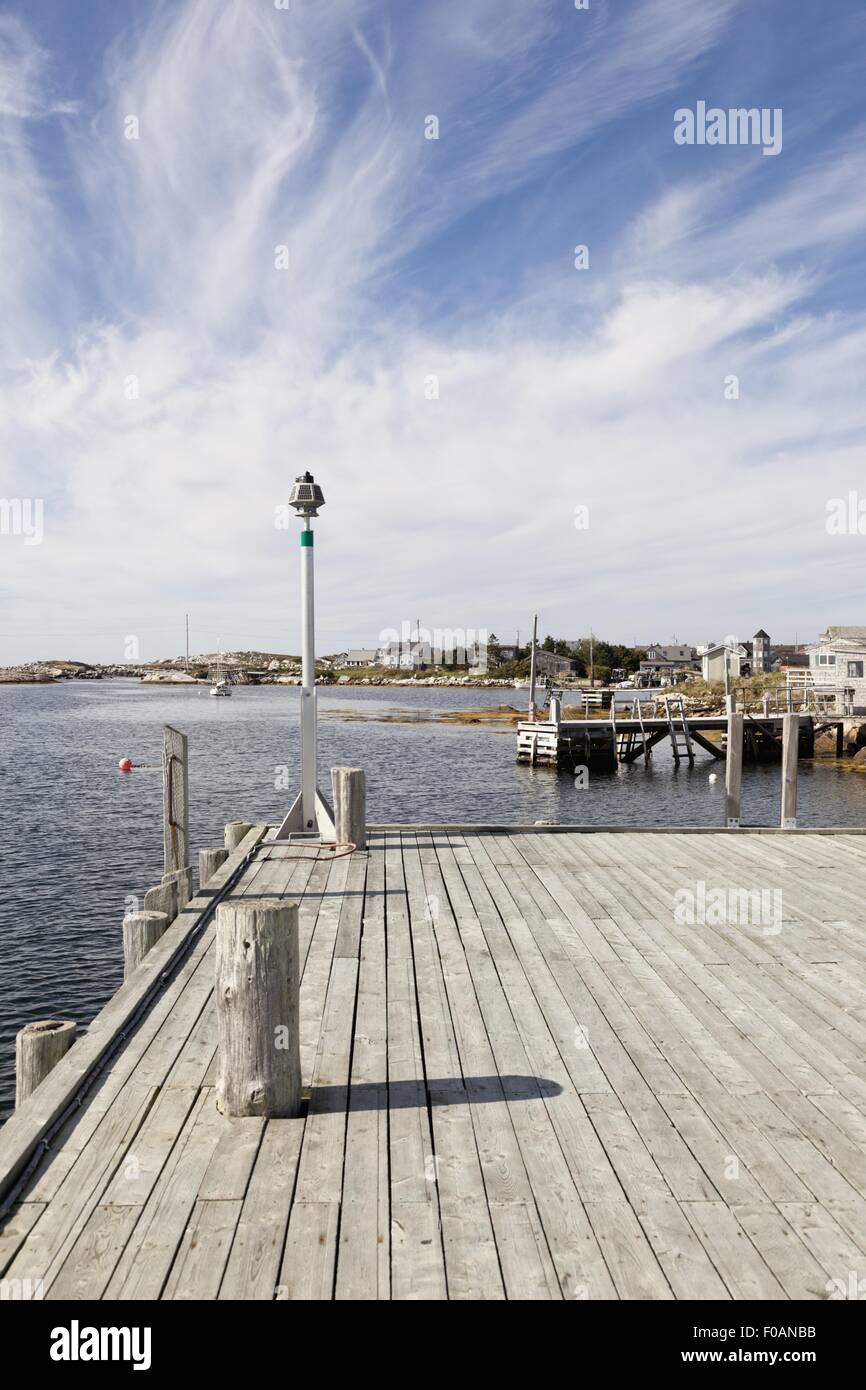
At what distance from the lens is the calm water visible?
1293 centimetres

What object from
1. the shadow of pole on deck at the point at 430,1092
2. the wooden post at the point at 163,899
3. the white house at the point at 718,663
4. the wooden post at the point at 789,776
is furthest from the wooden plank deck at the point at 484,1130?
the white house at the point at 718,663

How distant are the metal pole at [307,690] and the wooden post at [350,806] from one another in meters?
0.61

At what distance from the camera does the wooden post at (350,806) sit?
391 inches

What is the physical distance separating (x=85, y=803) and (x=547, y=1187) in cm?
2660

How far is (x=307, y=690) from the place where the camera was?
421 inches

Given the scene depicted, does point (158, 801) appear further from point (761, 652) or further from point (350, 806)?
point (761, 652)

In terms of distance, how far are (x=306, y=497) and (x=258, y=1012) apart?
7.09 metres

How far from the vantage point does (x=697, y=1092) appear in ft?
15.1

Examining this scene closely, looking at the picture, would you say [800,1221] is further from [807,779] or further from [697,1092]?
[807,779]

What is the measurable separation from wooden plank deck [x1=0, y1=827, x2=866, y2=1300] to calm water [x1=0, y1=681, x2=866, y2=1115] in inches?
198

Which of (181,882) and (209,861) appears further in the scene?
(209,861)

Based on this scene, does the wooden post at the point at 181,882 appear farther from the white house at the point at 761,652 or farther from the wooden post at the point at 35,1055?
the white house at the point at 761,652

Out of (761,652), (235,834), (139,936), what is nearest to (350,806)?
(235,834)
